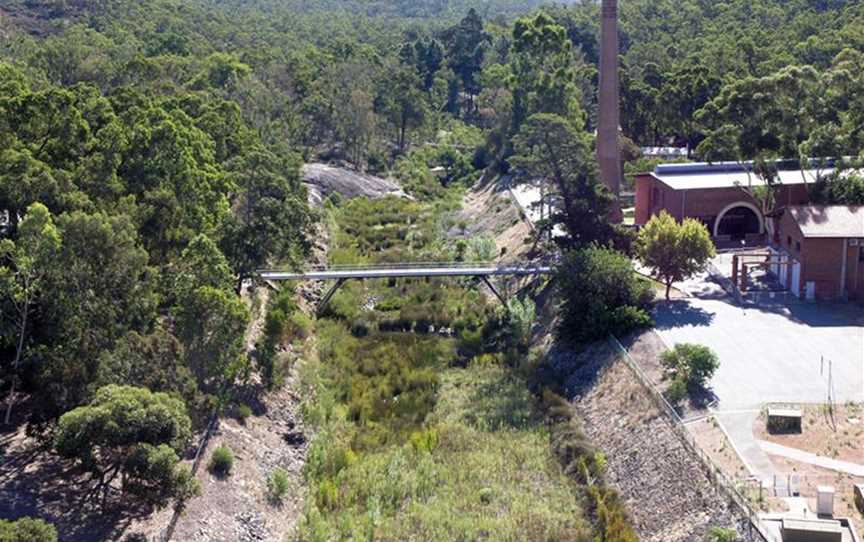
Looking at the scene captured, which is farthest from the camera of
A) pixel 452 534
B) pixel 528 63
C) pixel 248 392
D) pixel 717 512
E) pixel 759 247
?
pixel 528 63

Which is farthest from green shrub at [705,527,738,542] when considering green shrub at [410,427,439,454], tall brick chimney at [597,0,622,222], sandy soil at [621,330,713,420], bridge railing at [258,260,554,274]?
tall brick chimney at [597,0,622,222]

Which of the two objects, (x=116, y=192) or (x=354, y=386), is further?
(x=354, y=386)

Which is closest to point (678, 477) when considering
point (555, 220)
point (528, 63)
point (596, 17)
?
point (555, 220)

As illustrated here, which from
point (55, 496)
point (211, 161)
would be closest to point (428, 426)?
point (55, 496)

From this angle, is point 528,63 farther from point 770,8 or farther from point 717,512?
point 717,512

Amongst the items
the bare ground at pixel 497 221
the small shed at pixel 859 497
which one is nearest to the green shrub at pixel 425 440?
the small shed at pixel 859 497

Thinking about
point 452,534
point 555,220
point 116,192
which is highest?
point 116,192
